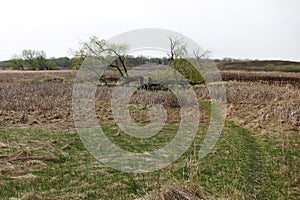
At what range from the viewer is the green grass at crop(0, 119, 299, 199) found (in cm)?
455

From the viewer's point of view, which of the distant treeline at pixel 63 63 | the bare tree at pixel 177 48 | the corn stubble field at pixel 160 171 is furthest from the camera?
the distant treeline at pixel 63 63

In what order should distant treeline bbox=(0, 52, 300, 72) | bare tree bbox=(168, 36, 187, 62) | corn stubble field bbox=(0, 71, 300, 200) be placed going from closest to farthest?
corn stubble field bbox=(0, 71, 300, 200)
bare tree bbox=(168, 36, 187, 62)
distant treeline bbox=(0, 52, 300, 72)

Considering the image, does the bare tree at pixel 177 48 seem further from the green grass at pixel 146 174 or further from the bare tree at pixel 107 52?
the green grass at pixel 146 174

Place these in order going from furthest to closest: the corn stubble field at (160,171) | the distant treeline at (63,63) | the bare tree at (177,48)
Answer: the distant treeline at (63,63), the bare tree at (177,48), the corn stubble field at (160,171)

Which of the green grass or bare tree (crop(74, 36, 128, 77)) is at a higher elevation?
bare tree (crop(74, 36, 128, 77))

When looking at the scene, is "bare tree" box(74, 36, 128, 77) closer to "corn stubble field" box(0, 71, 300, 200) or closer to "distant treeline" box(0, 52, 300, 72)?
"distant treeline" box(0, 52, 300, 72)

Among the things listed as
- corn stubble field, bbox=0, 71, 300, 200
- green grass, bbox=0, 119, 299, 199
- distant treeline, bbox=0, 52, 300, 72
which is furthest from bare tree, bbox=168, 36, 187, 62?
green grass, bbox=0, 119, 299, 199

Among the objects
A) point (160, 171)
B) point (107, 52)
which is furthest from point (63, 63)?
point (160, 171)

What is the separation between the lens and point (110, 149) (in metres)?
7.05

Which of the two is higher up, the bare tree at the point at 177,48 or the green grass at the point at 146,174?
the bare tree at the point at 177,48

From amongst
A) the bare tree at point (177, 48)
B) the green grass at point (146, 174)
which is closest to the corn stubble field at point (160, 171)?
the green grass at point (146, 174)

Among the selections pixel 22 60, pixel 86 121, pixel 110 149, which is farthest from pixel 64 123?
pixel 22 60

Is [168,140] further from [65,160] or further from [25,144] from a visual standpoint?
[25,144]

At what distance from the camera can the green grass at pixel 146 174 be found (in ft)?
14.9
